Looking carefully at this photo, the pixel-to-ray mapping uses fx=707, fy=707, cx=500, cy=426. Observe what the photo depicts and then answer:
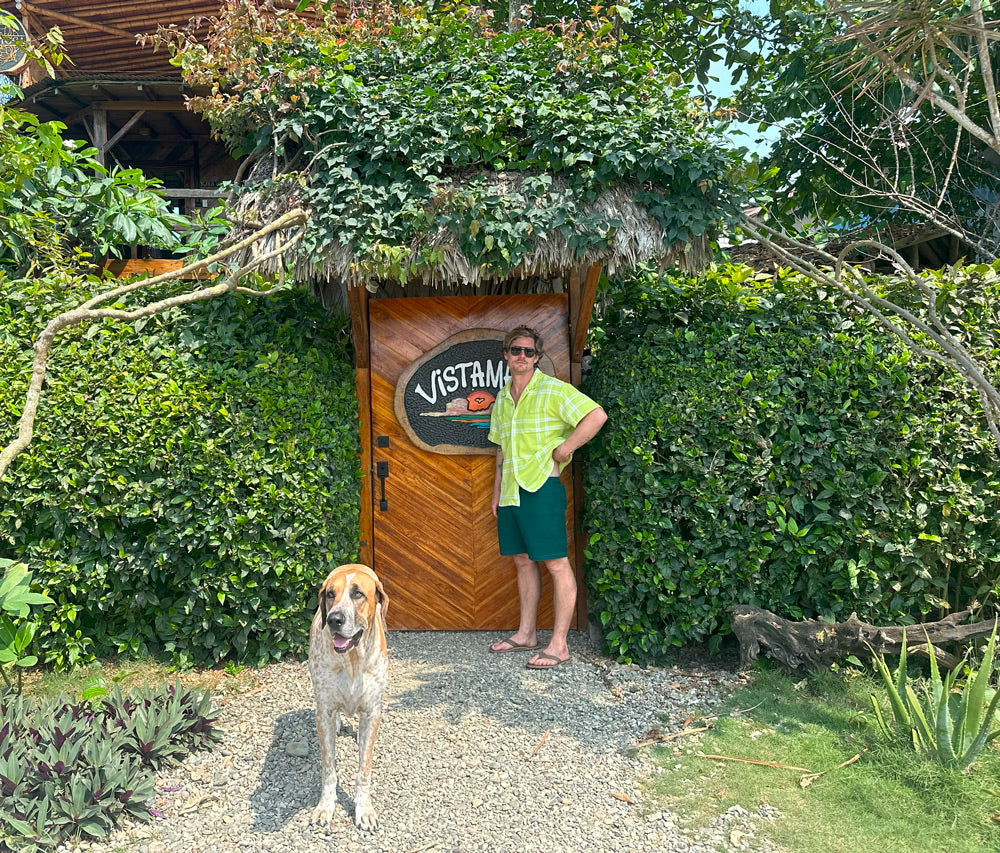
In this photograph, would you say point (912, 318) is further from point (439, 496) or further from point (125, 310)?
point (125, 310)

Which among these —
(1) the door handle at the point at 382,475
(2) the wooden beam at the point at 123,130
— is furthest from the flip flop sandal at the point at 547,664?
(2) the wooden beam at the point at 123,130

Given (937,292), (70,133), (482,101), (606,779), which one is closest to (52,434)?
(482,101)

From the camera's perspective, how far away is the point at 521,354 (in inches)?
183

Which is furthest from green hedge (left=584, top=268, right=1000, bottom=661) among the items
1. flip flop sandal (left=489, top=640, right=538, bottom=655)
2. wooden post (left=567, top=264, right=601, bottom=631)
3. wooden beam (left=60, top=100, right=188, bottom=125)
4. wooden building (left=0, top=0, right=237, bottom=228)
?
wooden beam (left=60, top=100, right=188, bottom=125)

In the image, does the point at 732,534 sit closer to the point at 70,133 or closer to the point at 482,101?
the point at 482,101

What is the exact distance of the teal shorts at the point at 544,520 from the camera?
15.2 ft

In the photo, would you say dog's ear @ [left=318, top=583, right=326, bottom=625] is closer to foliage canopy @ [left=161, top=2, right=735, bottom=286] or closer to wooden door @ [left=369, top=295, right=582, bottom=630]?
foliage canopy @ [left=161, top=2, right=735, bottom=286]

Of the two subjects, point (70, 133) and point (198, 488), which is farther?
point (70, 133)

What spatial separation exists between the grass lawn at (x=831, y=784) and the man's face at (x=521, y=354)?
2.35 metres

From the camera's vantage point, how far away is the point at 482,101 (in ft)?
14.9

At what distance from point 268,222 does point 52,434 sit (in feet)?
6.18

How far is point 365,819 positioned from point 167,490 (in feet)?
7.74

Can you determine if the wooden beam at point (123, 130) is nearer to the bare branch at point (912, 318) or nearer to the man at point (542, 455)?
the man at point (542, 455)

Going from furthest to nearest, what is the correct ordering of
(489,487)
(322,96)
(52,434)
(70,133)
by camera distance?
(70,133) → (489,487) → (322,96) → (52,434)
